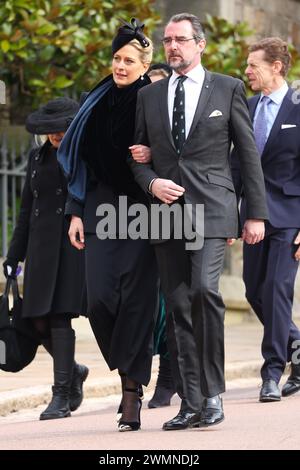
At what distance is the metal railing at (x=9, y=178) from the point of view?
13.2 m

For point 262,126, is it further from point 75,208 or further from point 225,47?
point 225,47

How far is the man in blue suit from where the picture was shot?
884 cm

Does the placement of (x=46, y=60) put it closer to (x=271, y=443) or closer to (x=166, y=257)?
(x=166, y=257)

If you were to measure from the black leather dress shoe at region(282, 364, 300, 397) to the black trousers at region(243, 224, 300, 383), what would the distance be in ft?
0.94

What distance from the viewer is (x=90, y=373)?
34.6 ft

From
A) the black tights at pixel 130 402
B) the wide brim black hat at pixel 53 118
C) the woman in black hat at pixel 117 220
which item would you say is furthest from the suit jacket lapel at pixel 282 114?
the black tights at pixel 130 402

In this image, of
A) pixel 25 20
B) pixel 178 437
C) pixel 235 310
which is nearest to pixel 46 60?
pixel 25 20

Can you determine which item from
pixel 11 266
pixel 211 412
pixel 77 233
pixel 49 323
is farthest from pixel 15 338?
pixel 211 412

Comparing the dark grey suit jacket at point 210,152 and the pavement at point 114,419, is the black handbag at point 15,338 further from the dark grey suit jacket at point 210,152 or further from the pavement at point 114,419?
the dark grey suit jacket at point 210,152

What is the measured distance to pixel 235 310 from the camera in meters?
15.5

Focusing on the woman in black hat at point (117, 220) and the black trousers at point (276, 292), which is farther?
the black trousers at point (276, 292)

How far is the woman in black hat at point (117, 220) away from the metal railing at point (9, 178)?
5.54 metres

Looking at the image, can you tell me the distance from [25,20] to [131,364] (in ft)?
20.8

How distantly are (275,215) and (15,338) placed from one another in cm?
169
